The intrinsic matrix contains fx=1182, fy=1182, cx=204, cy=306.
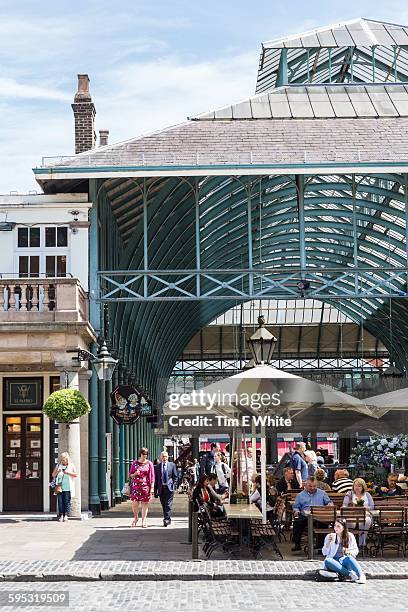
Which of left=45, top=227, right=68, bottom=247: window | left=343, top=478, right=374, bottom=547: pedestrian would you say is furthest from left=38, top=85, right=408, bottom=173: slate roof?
left=343, top=478, right=374, bottom=547: pedestrian

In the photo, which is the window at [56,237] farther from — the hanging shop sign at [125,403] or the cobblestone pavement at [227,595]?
the cobblestone pavement at [227,595]

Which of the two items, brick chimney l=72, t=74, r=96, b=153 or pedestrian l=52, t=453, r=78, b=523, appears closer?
pedestrian l=52, t=453, r=78, b=523

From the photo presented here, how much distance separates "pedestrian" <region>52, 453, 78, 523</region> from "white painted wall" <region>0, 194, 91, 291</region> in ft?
17.0

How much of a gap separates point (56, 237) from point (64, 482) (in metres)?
6.45

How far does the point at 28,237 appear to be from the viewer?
2722 centimetres

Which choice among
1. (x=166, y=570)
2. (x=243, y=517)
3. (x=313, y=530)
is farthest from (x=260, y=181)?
(x=166, y=570)

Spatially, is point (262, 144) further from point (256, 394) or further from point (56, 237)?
point (256, 394)

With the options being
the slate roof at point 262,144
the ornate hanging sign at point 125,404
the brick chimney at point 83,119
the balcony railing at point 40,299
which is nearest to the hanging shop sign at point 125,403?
the ornate hanging sign at point 125,404

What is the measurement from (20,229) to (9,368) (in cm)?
321

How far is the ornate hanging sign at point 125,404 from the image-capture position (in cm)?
2775

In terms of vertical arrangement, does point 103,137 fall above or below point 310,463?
above

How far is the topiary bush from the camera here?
23.5 metres

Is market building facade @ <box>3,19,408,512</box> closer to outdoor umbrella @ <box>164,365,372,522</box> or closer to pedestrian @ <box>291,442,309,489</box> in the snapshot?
pedestrian @ <box>291,442,309,489</box>

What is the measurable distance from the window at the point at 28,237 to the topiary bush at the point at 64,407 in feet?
15.7
